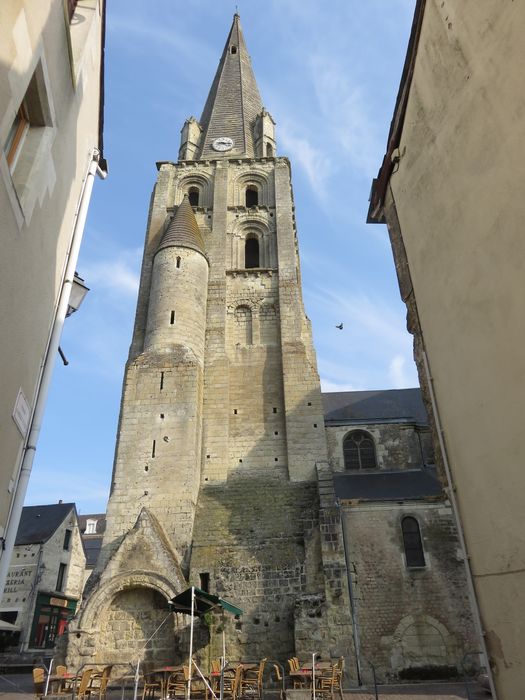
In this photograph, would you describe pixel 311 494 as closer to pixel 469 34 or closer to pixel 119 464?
pixel 119 464

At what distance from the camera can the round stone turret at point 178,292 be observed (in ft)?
57.7

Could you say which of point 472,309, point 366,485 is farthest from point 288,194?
point 472,309

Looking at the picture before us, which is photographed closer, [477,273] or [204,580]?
[477,273]

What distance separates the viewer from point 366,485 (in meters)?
17.5

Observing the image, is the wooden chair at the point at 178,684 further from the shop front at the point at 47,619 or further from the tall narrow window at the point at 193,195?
the tall narrow window at the point at 193,195

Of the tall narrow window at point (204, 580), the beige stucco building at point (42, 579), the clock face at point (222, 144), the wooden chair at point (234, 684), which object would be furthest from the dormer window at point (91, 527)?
the wooden chair at point (234, 684)

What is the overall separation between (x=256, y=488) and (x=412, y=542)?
15.6 feet

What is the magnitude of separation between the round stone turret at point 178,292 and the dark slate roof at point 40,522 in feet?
46.0

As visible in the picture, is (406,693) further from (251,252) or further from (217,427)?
(251,252)

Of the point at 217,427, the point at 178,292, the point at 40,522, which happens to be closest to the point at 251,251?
the point at 178,292

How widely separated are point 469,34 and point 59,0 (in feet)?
13.1

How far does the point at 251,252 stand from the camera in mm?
23031

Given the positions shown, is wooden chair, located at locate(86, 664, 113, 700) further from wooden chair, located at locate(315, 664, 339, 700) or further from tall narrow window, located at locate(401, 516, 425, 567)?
tall narrow window, located at locate(401, 516, 425, 567)

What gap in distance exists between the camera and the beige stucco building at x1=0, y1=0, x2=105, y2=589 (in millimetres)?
4051
